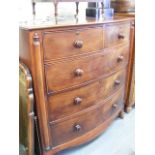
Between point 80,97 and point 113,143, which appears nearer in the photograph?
point 80,97

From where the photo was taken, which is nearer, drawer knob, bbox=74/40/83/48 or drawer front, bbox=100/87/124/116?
drawer knob, bbox=74/40/83/48

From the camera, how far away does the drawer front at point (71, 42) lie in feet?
3.97

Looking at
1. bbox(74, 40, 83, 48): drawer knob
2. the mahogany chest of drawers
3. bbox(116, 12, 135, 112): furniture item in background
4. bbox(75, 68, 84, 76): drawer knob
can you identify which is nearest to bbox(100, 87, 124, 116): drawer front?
the mahogany chest of drawers

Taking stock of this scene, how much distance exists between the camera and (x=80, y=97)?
1.47 meters

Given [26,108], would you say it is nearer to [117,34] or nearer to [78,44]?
[78,44]

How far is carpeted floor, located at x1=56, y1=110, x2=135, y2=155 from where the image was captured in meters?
1.67

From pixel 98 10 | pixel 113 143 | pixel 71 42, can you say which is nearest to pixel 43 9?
pixel 98 10

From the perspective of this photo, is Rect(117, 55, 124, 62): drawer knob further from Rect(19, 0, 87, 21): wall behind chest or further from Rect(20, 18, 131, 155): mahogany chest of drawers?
Rect(19, 0, 87, 21): wall behind chest

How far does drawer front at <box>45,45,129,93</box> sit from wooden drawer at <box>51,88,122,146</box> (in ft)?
0.87

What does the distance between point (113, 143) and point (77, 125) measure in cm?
46

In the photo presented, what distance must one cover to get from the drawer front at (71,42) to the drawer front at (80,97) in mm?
264

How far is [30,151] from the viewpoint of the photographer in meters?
1.31
